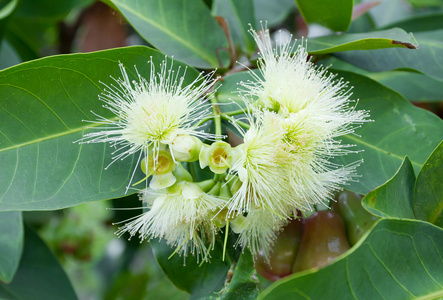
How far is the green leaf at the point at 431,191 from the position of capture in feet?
2.57

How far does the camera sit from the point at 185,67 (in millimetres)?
900

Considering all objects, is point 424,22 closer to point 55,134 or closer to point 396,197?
point 396,197

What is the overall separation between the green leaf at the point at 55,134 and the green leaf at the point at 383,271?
390 millimetres

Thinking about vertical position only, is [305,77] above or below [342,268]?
above

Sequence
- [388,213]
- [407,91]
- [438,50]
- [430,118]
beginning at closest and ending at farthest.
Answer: [388,213] → [430,118] → [438,50] → [407,91]

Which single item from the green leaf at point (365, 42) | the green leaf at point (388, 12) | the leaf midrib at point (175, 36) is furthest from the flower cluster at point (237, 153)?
the green leaf at point (388, 12)

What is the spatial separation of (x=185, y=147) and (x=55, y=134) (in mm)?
231

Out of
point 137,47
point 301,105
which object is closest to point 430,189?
point 301,105

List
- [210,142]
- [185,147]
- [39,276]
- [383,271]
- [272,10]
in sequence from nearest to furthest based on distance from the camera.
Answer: [383,271]
[185,147]
[210,142]
[39,276]
[272,10]

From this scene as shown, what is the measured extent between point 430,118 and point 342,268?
496 mm

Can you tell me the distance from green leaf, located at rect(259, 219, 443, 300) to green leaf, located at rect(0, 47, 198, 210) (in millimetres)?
390

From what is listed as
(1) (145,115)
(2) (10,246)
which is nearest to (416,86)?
(1) (145,115)

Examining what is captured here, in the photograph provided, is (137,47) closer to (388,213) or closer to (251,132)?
(251,132)

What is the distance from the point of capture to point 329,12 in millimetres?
1026
